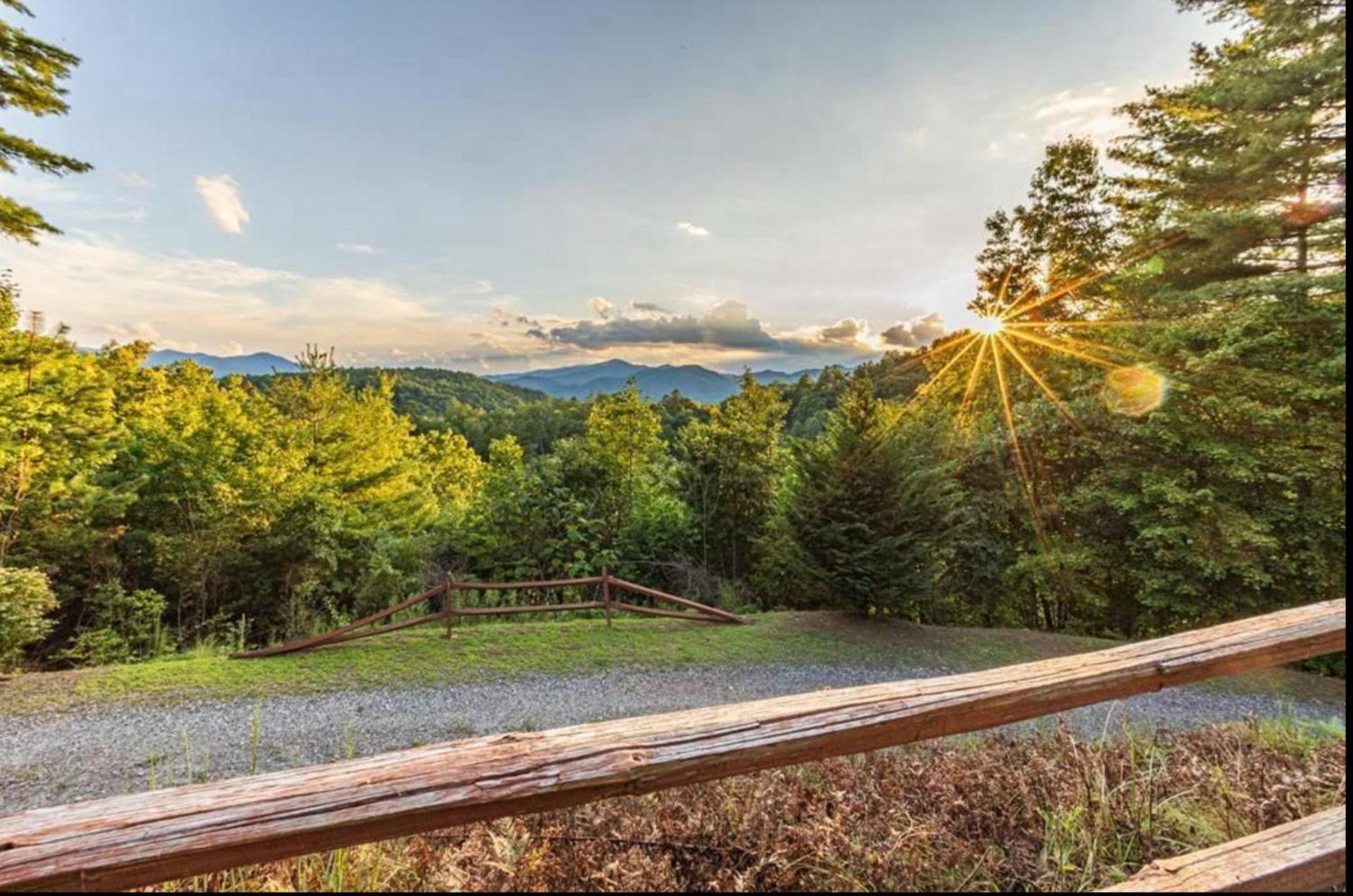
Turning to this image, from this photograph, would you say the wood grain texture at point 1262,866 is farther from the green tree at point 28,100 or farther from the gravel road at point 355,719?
the green tree at point 28,100

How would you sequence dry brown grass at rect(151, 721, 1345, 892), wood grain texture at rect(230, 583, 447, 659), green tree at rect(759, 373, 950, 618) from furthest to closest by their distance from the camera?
green tree at rect(759, 373, 950, 618) < wood grain texture at rect(230, 583, 447, 659) < dry brown grass at rect(151, 721, 1345, 892)

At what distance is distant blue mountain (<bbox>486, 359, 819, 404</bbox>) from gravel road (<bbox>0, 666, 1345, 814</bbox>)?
901 centimetres

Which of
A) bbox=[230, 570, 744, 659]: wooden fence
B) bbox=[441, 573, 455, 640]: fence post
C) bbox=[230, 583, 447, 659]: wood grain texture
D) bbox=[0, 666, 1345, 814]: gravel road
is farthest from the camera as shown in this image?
bbox=[441, 573, 455, 640]: fence post

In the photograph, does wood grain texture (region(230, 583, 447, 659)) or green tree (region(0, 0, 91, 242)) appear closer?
green tree (region(0, 0, 91, 242))

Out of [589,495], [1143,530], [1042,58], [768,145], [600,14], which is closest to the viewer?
[1042,58]

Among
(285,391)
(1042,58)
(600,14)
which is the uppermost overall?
(600,14)

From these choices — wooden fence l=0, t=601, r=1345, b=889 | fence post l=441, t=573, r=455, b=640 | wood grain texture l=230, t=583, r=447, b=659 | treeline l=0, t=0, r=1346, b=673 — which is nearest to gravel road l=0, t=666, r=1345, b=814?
wood grain texture l=230, t=583, r=447, b=659

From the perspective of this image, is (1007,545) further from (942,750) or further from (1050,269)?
(942,750)

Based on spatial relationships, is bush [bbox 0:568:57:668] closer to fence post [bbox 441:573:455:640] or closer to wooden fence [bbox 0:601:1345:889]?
fence post [bbox 441:573:455:640]

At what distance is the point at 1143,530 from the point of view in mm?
8344

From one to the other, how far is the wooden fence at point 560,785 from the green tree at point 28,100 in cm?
914

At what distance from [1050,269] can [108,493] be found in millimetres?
19284

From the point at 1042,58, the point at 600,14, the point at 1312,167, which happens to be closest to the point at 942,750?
the point at 1042,58

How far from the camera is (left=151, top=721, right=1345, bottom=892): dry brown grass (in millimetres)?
1338
